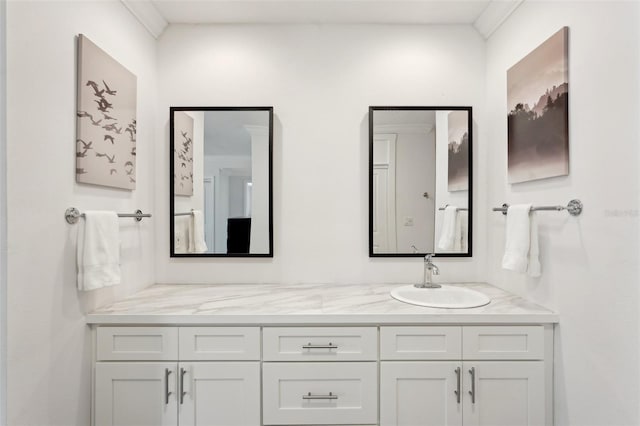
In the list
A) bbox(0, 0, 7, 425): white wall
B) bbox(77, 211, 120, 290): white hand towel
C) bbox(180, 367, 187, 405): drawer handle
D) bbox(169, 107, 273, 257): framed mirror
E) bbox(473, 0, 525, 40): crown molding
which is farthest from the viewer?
bbox(169, 107, 273, 257): framed mirror

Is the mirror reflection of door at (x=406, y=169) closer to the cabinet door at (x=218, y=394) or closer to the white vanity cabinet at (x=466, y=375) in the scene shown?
the white vanity cabinet at (x=466, y=375)

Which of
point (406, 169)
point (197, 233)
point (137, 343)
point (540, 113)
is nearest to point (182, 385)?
point (137, 343)

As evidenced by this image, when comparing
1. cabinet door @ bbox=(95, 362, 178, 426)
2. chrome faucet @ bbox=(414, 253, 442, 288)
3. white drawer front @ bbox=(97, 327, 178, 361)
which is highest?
chrome faucet @ bbox=(414, 253, 442, 288)

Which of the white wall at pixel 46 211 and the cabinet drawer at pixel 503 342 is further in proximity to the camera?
the cabinet drawer at pixel 503 342

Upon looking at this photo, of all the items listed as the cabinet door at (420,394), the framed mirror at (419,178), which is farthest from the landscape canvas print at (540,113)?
the cabinet door at (420,394)

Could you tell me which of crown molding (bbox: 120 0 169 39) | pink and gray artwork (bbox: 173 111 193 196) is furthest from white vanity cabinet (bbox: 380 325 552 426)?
crown molding (bbox: 120 0 169 39)

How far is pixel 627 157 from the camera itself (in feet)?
3.76

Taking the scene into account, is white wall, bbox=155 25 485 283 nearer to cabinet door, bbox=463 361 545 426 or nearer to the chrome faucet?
the chrome faucet

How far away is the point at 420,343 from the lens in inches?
59.8

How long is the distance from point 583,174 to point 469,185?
0.76 metres

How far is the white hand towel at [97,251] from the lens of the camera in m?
1.39

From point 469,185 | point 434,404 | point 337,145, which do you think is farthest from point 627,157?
point 337,145

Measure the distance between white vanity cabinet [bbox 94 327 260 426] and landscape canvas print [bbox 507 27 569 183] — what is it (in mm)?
1499

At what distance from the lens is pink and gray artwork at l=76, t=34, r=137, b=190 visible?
1.46m
